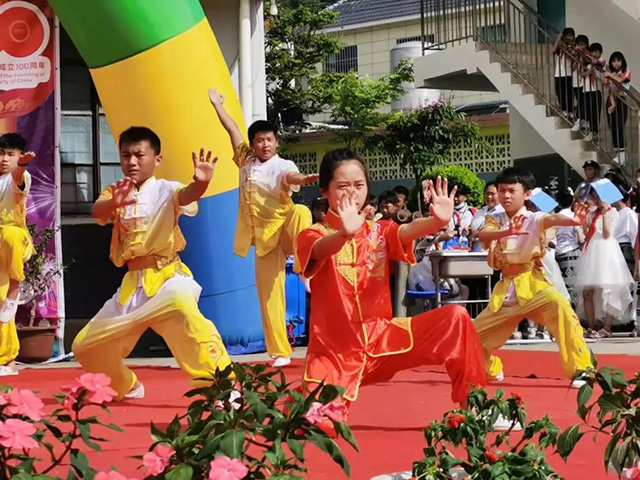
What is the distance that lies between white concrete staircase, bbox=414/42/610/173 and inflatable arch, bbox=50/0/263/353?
636cm

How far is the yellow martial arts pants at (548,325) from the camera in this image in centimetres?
705

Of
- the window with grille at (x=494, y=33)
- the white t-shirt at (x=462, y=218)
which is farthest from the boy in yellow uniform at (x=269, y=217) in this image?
the window with grille at (x=494, y=33)

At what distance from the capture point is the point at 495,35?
16.9m

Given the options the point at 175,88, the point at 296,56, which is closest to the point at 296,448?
the point at 175,88

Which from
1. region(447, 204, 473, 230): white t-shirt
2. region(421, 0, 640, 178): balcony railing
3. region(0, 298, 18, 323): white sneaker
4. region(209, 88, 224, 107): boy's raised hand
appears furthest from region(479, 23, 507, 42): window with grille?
region(0, 298, 18, 323): white sneaker

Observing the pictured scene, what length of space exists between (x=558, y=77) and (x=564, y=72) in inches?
3.8

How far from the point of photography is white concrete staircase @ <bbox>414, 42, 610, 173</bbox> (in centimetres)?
1528

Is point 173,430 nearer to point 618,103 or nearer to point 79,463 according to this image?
point 79,463

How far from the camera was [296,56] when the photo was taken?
86.2 ft

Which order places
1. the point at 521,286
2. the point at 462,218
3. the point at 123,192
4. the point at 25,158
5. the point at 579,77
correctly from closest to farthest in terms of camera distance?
1. the point at 123,192
2. the point at 521,286
3. the point at 25,158
4. the point at 462,218
5. the point at 579,77

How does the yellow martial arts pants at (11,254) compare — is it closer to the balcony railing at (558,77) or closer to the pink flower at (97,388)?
the pink flower at (97,388)

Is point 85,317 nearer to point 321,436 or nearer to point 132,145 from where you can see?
point 132,145

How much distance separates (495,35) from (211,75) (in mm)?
7936

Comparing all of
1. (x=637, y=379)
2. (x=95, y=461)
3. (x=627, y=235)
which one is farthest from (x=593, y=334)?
(x=637, y=379)
